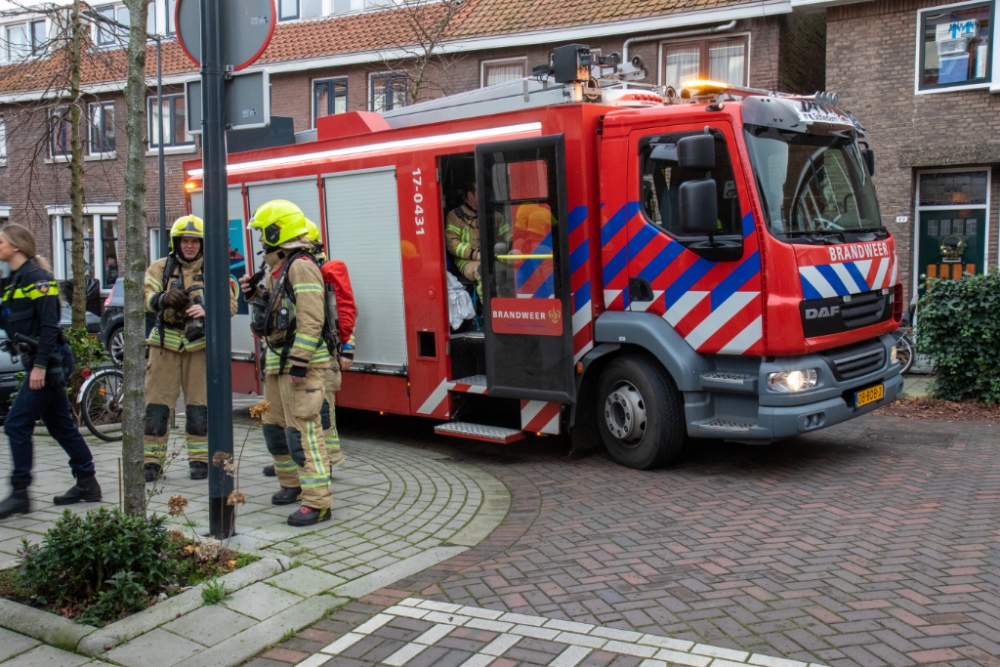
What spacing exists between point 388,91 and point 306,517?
47.4ft

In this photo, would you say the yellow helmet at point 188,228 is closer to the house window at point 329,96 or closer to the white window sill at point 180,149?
the house window at point 329,96

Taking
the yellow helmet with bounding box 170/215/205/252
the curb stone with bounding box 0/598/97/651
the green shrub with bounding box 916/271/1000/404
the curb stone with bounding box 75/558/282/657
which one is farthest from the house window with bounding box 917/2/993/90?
the curb stone with bounding box 0/598/97/651

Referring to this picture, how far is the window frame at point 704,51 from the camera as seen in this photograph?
16406 mm

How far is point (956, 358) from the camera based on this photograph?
9.48 m

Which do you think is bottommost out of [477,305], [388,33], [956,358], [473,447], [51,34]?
[473,447]

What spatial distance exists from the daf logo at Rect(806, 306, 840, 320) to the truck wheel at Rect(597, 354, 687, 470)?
112cm

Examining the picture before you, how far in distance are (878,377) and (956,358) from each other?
2.73 m

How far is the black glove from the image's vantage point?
6.84 meters

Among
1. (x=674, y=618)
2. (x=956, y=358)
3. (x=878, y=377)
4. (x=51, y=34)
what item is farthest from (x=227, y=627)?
(x=51, y=34)

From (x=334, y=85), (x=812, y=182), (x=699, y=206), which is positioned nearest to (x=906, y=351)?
(x=812, y=182)

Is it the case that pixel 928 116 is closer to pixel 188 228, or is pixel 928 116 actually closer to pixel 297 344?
pixel 188 228

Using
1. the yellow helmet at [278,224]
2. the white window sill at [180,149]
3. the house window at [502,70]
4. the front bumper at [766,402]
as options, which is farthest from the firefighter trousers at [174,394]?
the white window sill at [180,149]

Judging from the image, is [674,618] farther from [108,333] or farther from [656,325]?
[108,333]

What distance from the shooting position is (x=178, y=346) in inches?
274
